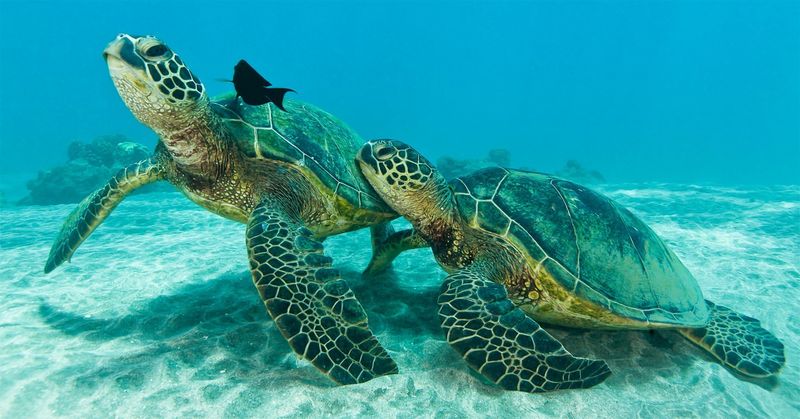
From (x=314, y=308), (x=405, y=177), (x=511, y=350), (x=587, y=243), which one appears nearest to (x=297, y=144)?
(x=405, y=177)

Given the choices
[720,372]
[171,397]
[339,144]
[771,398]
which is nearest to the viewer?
[171,397]

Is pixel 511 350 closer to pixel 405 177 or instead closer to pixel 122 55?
pixel 405 177

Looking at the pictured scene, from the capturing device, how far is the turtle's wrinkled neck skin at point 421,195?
383 cm

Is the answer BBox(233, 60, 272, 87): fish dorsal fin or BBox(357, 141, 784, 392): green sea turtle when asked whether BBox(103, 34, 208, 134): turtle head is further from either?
BBox(357, 141, 784, 392): green sea turtle

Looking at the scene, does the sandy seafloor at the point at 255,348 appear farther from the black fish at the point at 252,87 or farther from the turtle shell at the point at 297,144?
the black fish at the point at 252,87

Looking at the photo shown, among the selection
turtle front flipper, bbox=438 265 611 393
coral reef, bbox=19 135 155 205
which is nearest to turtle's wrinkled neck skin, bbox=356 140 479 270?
turtle front flipper, bbox=438 265 611 393

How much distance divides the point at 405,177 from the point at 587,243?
73.4 inches

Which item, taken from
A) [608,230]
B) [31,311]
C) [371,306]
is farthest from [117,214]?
[608,230]

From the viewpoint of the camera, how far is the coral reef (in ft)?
49.4

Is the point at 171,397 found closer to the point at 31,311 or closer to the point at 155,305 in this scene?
the point at 155,305

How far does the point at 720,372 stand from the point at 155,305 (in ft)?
18.8

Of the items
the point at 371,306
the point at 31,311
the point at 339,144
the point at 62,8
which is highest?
the point at 62,8

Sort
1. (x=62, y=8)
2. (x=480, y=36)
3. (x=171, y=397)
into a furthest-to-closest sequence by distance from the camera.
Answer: (x=480, y=36) < (x=62, y=8) < (x=171, y=397)

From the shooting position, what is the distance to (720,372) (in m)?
3.38
